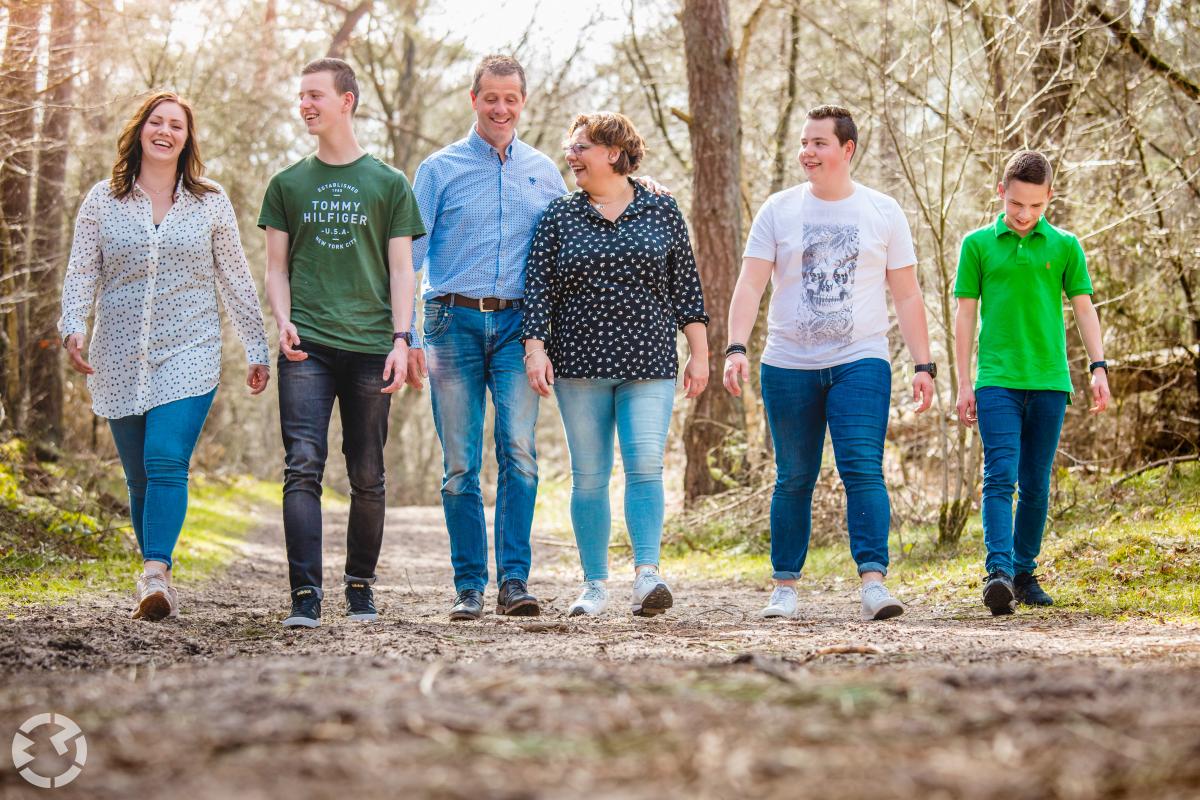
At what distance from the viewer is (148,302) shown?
17.8 ft

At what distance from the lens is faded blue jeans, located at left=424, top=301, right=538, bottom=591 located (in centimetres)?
554

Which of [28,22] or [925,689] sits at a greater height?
[28,22]

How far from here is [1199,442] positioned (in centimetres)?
900

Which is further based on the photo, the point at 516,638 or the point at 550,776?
the point at 516,638

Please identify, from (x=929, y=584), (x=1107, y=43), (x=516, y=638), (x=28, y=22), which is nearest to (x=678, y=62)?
(x=1107, y=43)

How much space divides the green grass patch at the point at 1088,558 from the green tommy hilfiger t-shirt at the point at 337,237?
3.27 m

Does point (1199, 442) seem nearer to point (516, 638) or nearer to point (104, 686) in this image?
point (516, 638)

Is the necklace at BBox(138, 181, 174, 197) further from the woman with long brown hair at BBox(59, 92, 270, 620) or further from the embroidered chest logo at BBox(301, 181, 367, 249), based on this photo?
the embroidered chest logo at BBox(301, 181, 367, 249)

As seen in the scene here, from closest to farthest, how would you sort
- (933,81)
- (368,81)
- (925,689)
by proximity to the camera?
(925,689), (933,81), (368,81)

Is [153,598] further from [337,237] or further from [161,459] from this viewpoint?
[337,237]

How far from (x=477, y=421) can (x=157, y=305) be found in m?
1.51

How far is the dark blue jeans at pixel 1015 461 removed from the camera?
18.5 feet

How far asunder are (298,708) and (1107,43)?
8.72 m

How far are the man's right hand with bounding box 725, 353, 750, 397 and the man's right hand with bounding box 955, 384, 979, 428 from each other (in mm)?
1050
